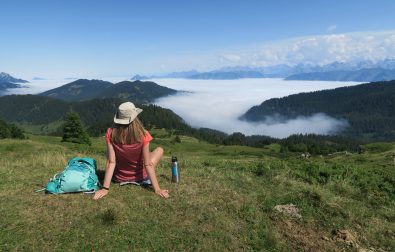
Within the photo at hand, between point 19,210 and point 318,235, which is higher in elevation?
point 19,210

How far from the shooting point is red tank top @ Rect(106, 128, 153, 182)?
1159cm

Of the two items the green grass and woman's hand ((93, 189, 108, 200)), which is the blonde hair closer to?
woman's hand ((93, 189, 108, 200))

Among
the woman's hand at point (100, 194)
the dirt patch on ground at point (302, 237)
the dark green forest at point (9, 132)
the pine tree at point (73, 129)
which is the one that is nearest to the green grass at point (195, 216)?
the dirt patch on ground at point (302, 237)

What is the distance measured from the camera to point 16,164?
16.3 m

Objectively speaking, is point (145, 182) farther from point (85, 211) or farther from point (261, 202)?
→ point (261, 202)

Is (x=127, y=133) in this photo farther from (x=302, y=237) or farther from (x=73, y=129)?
(x=73, y=129)

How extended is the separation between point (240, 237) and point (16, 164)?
11.7m

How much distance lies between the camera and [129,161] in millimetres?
12016

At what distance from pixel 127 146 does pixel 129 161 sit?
2.38 feet

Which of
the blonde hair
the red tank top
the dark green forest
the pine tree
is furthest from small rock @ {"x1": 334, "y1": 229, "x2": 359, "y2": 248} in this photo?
the dark green forest

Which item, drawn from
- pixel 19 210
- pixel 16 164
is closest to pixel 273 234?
pixel 19 210

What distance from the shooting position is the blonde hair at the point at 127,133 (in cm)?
1139

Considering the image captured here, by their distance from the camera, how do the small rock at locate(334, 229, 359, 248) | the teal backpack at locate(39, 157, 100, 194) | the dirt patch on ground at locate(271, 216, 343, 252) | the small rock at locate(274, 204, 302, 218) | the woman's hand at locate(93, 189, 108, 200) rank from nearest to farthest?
1. the dirt patch on ground at locate(271, 216, 343, 252)
2. the small rock at locate(334, 229, 359, 248)
3. the woman's hand at locate(93, 189, 108, 200)
4. the teal backpack at locate(39, 157, 100, 194)
5. the small rock at locate(274, 204, 302, 218)

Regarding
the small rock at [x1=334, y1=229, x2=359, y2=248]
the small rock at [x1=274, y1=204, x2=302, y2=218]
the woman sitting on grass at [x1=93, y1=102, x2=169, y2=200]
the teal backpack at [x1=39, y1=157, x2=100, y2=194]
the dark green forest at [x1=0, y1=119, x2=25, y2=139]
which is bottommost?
the dark green forest at [x1=0, y1=119, x2=25, y2=139]
